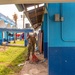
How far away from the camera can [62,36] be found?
702 cm

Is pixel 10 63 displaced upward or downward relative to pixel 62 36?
downward

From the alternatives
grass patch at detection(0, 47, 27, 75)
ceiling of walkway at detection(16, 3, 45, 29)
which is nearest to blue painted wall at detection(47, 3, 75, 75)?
ceiling of walkway at detection(16, 3, 45, 29)

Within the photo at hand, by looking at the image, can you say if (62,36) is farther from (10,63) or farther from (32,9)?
(10,63)

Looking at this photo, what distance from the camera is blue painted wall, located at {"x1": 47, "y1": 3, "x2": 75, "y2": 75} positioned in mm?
6988

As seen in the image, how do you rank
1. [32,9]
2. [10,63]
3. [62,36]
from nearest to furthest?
[62,36] < [32,9] < [10,63]

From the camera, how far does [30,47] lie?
543 inches

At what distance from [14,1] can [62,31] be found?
2.79m

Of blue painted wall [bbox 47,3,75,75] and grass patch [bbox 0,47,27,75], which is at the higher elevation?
blue painted wall [bbox 47,3,75,75]

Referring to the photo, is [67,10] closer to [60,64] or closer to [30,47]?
[60,64]

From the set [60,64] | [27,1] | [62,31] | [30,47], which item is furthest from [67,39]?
[30,47]

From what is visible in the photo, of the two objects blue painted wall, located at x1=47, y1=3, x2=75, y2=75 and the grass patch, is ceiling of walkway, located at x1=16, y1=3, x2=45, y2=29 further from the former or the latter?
the grass patch

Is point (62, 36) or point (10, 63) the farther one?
point (10, 63)

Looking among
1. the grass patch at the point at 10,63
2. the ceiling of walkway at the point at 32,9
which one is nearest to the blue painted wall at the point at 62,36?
the ceiling of walkway at the point at 32,9

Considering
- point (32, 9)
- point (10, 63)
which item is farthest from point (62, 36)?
point (10, 63)
